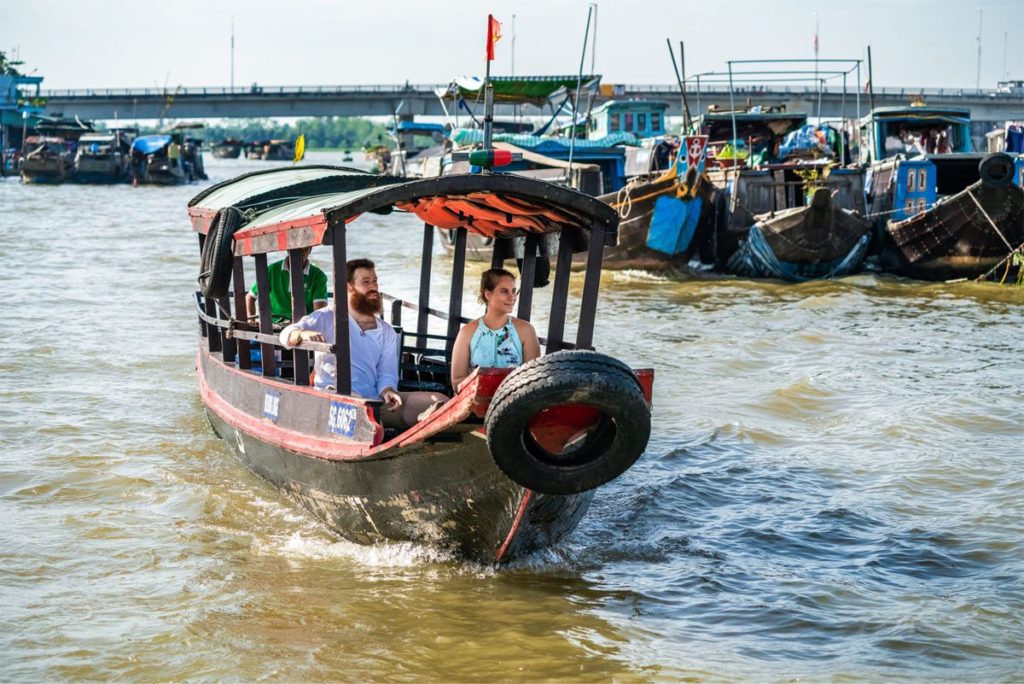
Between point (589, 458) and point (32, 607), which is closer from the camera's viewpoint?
point (589, 458)

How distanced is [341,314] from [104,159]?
50.8m

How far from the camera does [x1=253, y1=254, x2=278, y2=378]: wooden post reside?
23.2ft

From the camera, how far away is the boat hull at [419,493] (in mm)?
5582

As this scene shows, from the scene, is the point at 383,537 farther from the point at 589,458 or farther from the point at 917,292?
the point at 917,292

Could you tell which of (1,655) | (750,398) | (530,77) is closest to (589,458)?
(1,655)

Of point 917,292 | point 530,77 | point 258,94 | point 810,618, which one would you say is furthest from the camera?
point 258,94

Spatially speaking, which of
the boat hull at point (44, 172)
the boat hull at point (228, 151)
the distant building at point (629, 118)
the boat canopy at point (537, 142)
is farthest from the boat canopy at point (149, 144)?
the boat hull at point (228, 151)

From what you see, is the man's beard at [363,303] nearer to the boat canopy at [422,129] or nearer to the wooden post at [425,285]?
the wooden post at [425,285]

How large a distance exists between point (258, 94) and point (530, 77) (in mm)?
50491

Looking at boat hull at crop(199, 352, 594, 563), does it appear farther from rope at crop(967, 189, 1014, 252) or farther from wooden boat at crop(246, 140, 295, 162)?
wooden boat at crop(246, 140, 295, 162)

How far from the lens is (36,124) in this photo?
64.1 metres

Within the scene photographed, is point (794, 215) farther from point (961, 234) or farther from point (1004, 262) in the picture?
point (1004, 262)

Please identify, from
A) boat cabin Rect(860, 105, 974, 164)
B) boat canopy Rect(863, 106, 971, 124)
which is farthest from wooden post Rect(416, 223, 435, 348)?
boat canopy Rect(863, 106, 971, 124)

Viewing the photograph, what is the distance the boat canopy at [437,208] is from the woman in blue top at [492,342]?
0.44 m
